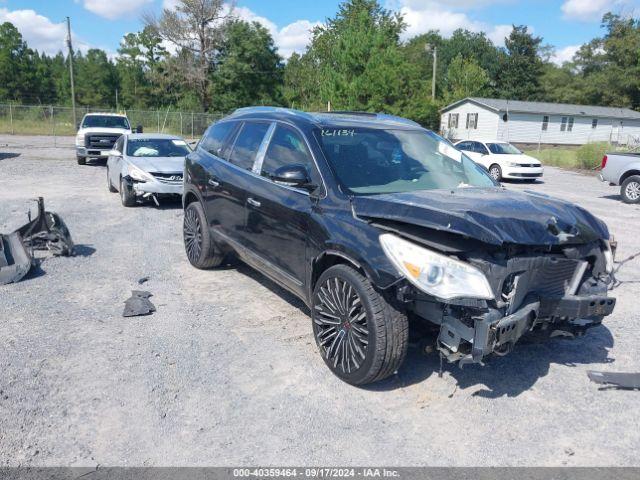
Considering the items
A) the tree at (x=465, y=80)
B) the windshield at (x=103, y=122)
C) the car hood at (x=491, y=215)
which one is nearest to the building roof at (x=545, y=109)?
the tree at (x=465, y=80)

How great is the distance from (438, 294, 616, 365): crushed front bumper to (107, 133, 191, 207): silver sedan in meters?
8.58

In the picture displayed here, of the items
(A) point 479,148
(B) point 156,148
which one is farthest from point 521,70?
(B) point 156,148

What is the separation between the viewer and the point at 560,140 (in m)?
48.0

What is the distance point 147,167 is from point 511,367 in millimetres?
8915

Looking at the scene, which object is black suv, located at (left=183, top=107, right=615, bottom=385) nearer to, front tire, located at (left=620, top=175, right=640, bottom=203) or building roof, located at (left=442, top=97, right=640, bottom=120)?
front tire, located at (left=620, top=175, right=640, bottom=203)

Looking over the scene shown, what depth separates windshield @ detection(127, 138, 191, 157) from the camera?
12.0 metres

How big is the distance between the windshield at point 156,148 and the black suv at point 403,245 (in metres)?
7.51

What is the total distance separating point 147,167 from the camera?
11.1m

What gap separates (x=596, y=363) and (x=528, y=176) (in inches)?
Result: 651

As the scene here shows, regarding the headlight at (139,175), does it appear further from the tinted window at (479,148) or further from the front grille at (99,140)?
the tinted window at (479,148)

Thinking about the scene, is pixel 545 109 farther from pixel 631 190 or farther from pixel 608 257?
pixel 608 257

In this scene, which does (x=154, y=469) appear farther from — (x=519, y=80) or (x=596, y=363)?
(x=519, y=80)

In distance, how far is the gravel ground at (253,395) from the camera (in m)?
3.12

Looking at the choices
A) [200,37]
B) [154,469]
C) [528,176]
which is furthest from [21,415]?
[200,37]
